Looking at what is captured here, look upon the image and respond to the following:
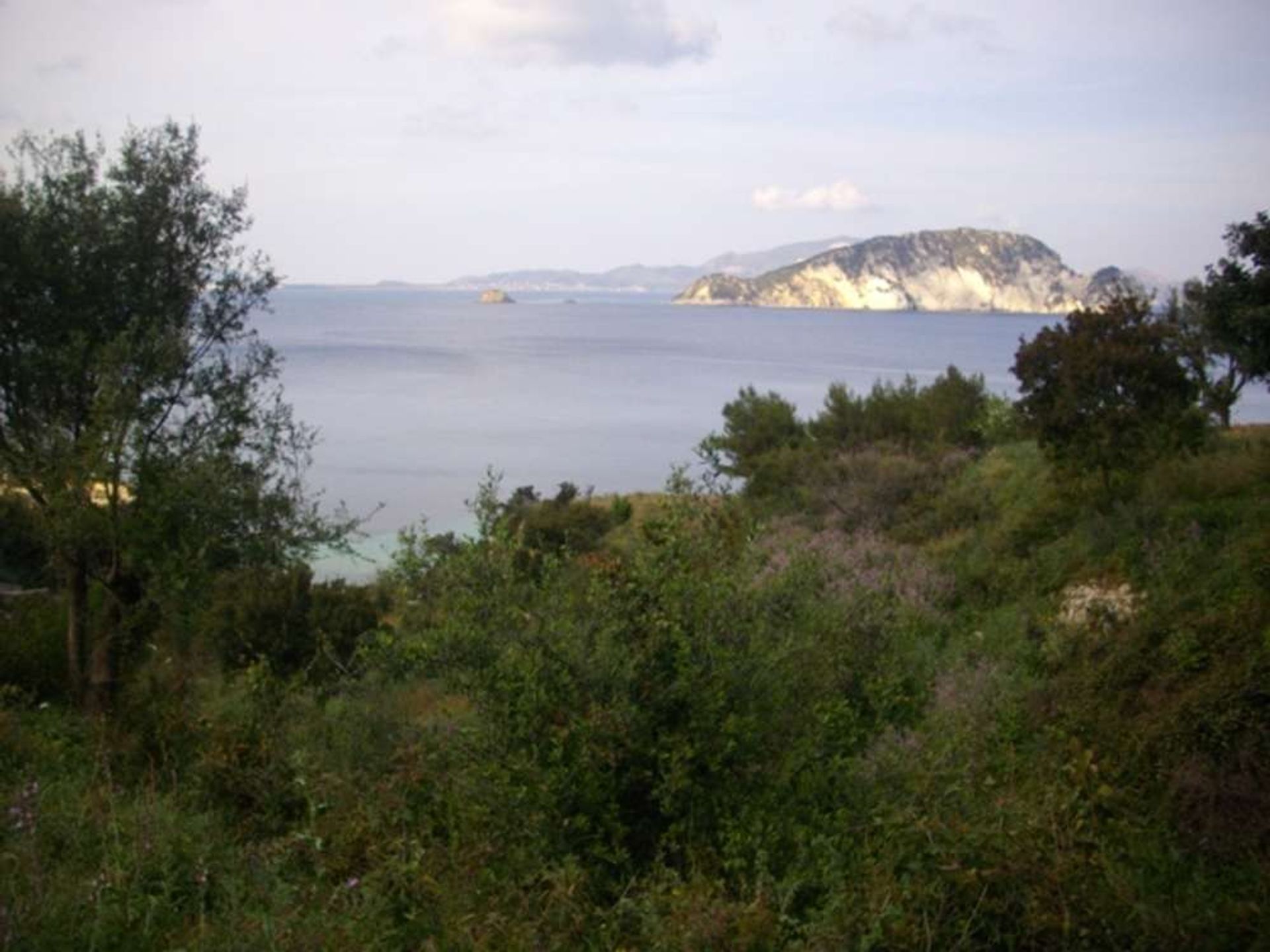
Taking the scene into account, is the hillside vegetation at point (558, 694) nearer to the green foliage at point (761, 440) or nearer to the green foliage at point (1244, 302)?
the green foliage at point (1244, 302)

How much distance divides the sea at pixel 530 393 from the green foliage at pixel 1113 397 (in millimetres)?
8408

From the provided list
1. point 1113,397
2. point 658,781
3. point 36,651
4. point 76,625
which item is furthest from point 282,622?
point 1113,397

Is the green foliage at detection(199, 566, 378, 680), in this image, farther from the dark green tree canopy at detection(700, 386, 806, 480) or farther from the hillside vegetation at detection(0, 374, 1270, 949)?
the dark green tree canopy at detection(700, 386, 806, 480)

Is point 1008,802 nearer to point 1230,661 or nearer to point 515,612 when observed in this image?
point 515,612

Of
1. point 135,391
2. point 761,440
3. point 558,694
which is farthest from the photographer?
point 761,440

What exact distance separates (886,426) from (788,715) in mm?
23472

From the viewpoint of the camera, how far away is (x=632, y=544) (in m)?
7.05

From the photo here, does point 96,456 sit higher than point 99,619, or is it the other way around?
point 96,456

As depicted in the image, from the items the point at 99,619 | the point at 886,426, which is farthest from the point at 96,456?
the point at 886,426

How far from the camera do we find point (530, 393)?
77062 mm

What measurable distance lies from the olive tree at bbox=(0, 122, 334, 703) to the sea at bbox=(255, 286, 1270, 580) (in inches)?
55.2

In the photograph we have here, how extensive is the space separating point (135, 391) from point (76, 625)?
270 cm

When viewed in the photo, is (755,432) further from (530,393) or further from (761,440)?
(530,393)

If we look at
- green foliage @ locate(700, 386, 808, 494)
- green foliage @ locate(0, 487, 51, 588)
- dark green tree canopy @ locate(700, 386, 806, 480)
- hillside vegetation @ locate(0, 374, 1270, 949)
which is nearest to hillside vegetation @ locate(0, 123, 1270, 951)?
hillside vegetation @ locate(0, 374, 1270, 949)
